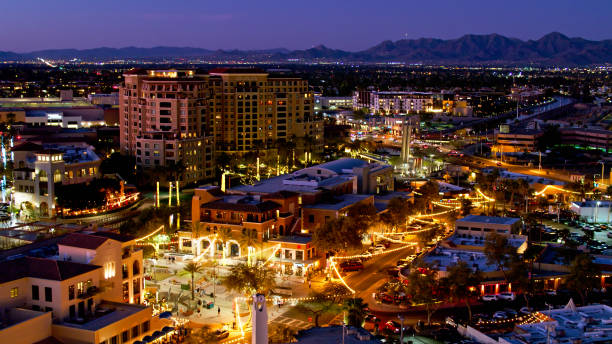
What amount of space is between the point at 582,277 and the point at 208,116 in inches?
1372

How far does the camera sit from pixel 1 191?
1736 inches

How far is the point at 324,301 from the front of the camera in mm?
25578

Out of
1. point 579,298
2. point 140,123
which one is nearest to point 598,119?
point 140,123

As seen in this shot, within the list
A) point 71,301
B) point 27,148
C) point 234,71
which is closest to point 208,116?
point 234,71

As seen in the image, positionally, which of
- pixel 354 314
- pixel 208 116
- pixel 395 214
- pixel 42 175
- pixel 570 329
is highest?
pixel 208 116

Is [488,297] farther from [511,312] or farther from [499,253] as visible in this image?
[511,312]

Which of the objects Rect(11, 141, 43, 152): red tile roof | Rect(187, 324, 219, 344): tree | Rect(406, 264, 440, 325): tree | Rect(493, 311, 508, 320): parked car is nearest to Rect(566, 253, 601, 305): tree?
Rect(493, 311, 508, 320): parked car

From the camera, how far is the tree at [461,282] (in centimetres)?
2439

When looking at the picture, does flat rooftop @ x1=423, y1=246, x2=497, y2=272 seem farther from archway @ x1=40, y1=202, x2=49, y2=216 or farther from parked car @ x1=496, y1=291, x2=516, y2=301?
archway @ x1=40, y1=202, x2=49, y2=216

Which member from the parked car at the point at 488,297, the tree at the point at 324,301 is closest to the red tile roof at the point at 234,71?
the tree at the point at 324,301

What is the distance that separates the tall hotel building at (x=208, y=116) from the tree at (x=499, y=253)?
86.0ft

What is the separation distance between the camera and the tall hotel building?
50.1 m

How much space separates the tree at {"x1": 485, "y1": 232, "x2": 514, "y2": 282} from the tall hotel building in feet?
86.0

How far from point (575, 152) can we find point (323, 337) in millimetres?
54993
